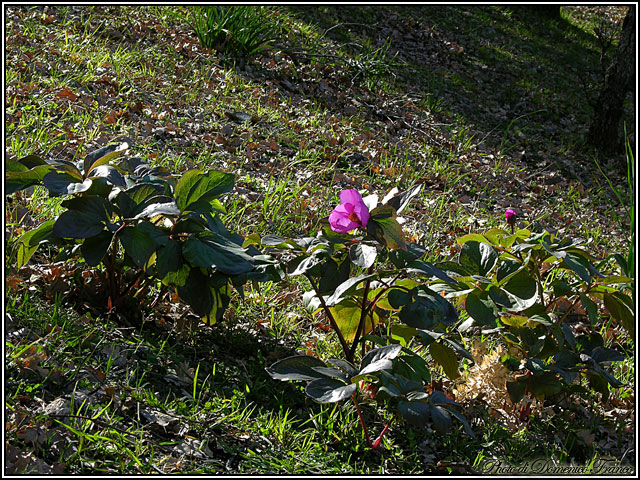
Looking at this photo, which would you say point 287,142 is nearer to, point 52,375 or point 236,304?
point 236,304

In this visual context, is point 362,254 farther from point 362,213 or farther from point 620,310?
point 620,310

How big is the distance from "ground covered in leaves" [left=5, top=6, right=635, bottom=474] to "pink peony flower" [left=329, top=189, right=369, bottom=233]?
69 centimetres

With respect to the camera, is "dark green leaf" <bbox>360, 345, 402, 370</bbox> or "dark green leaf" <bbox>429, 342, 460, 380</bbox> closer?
"dark green leaf" <bbox>360, 345, 402, 370</bbox>

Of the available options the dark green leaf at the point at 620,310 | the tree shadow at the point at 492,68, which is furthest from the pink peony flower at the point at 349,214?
the tree shadow at the point at 492,68

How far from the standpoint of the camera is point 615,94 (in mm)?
5938

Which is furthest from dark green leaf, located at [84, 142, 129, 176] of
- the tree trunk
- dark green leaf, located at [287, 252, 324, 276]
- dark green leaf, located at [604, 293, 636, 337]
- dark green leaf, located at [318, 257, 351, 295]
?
the tree trunk

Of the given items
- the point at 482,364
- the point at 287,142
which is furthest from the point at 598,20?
the point at 482,364

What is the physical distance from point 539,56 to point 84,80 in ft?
21.7

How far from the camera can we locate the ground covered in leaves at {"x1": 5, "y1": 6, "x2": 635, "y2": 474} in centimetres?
189

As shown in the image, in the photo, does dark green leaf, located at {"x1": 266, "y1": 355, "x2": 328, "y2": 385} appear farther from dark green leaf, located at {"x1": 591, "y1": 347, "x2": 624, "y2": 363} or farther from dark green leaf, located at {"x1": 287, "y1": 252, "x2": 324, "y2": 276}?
dark green leaf, located at {"x1": 591, "y1": 347, "x2": 624, "y2": 363}

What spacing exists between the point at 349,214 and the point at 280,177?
7.54 feet

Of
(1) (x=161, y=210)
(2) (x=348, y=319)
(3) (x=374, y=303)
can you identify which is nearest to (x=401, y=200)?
(3) (x=374, y=303)

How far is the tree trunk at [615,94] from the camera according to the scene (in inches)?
221

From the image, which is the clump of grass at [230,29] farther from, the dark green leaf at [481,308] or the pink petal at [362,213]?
the dark green leaf at [481,308]
